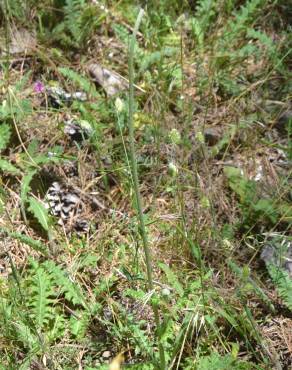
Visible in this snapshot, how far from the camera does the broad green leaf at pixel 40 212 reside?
2.58 metres

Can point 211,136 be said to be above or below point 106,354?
above

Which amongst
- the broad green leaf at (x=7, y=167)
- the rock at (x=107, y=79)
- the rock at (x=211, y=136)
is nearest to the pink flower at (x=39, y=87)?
the rock at (x=107, y=79)

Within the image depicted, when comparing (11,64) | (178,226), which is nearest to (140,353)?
(178,226)

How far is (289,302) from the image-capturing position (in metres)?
2.32

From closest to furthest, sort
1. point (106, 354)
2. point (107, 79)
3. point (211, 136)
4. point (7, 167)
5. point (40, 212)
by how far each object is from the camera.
A: point (106, 354), point (40, 212), point (7, 167), point (211, 136), point (107, 79)

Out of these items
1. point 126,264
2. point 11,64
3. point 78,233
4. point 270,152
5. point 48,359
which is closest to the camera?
point 48,359

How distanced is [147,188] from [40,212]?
1.70ft

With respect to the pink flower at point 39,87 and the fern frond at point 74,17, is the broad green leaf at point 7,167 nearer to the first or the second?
the pink flower at point 39,87

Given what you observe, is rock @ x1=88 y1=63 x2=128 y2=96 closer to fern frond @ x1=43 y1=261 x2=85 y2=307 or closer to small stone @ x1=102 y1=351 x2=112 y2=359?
fern frond @ x1=43 y1=261 x2=85 y2=307

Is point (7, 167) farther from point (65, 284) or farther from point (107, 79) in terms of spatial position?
point (107, 79)

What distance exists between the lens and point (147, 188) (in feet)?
9.10

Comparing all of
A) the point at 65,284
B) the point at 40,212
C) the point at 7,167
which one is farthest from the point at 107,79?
the point at 65,284

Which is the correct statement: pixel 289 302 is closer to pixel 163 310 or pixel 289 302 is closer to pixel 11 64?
pixel 163 310

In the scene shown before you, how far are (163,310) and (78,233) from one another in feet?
2.06
